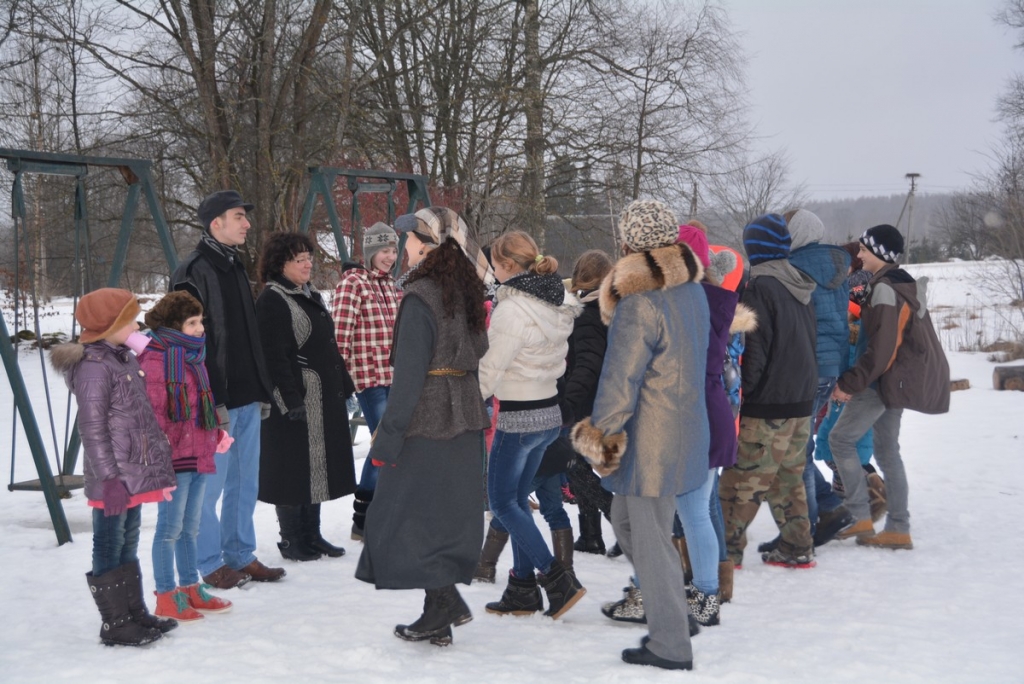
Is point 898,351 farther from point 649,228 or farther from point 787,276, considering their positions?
point 649,228

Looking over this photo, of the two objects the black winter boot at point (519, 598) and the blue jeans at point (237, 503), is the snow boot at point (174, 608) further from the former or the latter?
the black winter boot at point (519, 598)

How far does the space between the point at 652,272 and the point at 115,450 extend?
2.31 m

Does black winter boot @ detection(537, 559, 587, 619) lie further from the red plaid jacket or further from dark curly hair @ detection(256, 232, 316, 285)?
dark curly hair @ detection(256, 232, 316, 285)

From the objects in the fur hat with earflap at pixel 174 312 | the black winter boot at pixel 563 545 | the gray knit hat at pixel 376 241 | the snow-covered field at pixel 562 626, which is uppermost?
the gray knit hat at pixel 376 241

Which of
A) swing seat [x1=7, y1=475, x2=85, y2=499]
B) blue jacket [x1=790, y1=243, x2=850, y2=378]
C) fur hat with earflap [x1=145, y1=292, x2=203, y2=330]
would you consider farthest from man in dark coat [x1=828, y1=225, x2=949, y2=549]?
swing seat [x1=7, y1=475, x2=85, y2=499]

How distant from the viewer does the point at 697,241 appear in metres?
3.98

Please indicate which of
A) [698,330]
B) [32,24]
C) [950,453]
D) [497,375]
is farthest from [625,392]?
[32,24]

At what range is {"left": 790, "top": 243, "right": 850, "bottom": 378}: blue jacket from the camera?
5043 mm

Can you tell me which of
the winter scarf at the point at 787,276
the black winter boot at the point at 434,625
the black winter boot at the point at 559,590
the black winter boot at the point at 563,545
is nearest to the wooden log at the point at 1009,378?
the winter scarf at the point at 787,276

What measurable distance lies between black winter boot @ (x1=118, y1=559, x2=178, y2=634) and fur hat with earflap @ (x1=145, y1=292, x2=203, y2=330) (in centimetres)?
106

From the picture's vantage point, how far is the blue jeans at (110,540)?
370 cm

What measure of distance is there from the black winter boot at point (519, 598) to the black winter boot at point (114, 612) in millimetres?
1574

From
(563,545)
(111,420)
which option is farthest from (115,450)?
(563,545)

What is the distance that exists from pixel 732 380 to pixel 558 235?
14729mm
